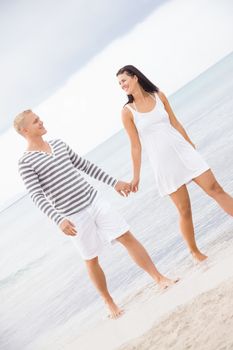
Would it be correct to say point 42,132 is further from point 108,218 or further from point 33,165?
point 108,218

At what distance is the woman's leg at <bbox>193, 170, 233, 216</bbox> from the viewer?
13.8 feet

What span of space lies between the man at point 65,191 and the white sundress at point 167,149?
0.31 metres

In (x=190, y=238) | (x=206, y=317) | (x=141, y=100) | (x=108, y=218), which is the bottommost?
(x=206, y=317)

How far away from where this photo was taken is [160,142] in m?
4.23

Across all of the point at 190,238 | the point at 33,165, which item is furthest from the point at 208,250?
the point at 33,165

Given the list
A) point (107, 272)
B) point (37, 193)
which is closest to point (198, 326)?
point (37, 193)

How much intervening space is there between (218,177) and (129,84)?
4.43 m

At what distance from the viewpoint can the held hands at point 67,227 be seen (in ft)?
12.6

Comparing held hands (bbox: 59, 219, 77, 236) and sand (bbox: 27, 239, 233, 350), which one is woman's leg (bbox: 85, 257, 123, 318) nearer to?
sand (bbox: 27, 239, 233, 350)

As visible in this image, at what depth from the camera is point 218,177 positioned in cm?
839

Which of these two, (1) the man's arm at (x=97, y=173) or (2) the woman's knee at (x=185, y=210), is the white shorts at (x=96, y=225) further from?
(2) the woman's knee at (x=185, y=210)

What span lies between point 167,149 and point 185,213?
1.67ft

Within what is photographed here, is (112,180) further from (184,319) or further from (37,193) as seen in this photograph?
(184,319)

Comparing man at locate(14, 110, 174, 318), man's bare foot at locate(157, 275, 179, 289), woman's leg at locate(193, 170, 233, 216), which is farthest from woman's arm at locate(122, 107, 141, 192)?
man's bare foot at locate(157, 275, 179, 289)
